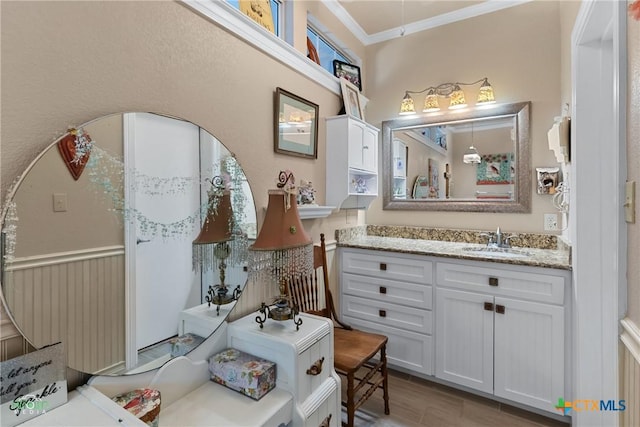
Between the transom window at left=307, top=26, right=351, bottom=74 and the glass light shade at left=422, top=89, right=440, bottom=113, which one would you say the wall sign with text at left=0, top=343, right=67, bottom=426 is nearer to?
the transom window at left=307, top=26, right=351, bottom=74

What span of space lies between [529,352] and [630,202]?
1.38 metres

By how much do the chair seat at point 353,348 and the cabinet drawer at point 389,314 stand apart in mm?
369

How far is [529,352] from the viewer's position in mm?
1905

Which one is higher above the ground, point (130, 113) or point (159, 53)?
point (159, 53)

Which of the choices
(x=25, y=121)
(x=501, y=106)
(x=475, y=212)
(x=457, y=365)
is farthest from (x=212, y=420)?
(x=501, y=106)

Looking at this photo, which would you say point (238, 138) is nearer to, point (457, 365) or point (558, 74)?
point (457, 365)

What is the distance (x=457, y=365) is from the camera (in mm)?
2133

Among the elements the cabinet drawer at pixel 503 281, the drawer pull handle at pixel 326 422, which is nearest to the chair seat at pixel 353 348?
the drawer pull handle at pixel 326 422

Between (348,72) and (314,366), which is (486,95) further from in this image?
(314,366)

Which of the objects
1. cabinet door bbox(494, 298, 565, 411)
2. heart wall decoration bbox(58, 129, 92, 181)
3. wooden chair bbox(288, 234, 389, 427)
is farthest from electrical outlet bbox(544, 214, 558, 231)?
heart wall decoration bbox(58, 129, 92, 181)

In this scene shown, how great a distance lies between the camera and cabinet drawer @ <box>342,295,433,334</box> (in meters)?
2.24

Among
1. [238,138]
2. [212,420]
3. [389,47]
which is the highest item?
[389,47]

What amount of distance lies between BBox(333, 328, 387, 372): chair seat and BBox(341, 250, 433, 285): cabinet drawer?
0.50m

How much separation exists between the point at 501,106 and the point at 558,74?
41cm
